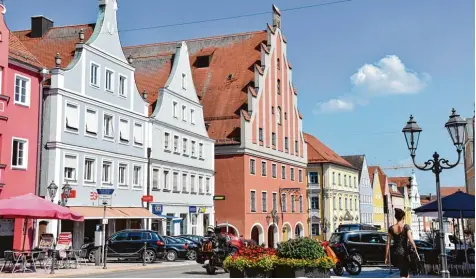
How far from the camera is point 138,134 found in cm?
3922

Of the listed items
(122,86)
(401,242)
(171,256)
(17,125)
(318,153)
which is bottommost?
(171,256)

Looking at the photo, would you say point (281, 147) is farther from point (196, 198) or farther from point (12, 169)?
point (12, 169)

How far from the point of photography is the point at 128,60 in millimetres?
38969

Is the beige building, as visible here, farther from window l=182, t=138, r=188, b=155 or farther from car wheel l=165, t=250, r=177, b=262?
car wheel l=165, t=250, r=177, b=262

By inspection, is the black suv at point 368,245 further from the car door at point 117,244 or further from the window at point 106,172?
the window at point 106,172

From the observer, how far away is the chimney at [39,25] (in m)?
41.4

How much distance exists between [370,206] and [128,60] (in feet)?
189

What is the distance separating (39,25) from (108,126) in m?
10.7

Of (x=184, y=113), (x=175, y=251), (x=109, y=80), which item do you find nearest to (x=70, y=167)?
(x=109, y=80)

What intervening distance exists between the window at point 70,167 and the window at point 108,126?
136 inches

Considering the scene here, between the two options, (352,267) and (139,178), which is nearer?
(352,267)

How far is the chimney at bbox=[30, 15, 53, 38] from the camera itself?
136 feet

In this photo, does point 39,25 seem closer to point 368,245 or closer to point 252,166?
point 252,166

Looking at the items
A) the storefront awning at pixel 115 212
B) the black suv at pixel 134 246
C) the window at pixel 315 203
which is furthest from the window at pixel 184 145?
the window at pixel 315 203
